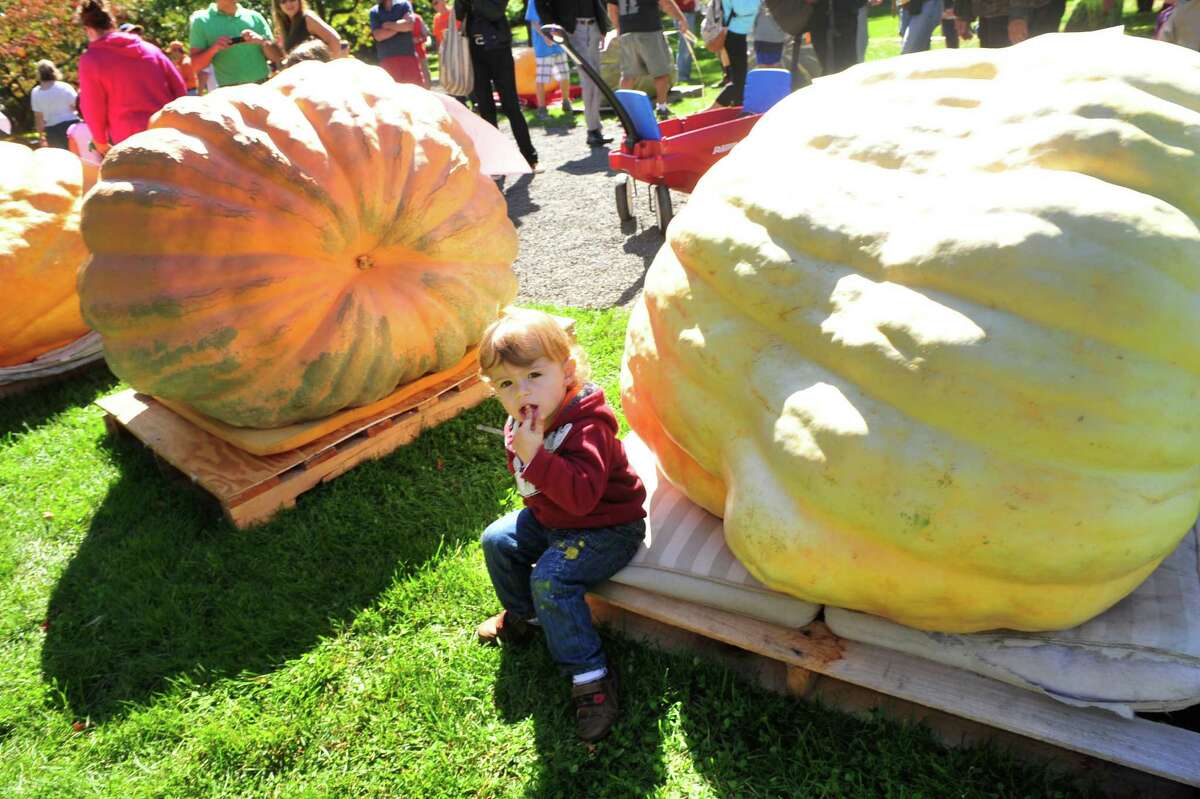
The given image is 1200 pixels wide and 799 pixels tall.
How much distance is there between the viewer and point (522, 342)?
2189 millimetres

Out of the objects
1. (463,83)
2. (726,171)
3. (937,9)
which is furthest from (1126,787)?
(937,9)

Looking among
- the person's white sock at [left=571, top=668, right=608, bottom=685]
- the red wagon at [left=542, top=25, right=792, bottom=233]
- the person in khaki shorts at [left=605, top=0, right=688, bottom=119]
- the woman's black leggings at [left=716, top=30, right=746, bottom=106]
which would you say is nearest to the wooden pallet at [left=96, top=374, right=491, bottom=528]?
the person's white sock at [left=571, top=668, right=608, bottom=685]

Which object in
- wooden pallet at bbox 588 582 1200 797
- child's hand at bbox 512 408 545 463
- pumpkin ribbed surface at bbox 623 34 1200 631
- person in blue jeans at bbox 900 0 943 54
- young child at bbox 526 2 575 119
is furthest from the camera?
young child at bbox 526 2 575 119

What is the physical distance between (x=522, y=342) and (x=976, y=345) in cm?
108

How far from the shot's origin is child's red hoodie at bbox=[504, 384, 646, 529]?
216 cm

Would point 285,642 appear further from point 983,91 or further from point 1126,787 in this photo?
point 983,91

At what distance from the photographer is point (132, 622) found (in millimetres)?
2775

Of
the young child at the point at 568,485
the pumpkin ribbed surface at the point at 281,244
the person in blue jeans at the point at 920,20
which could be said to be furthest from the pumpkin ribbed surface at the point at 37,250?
the person in blue jeans at the point at 920,20

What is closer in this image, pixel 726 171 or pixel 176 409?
pixel 726 171

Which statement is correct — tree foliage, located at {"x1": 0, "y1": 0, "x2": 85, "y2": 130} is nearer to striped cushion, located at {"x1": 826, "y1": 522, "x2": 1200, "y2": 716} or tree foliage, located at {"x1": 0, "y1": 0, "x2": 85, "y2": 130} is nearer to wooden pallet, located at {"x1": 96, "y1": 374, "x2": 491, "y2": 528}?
wooden pallet, located at {"x1": 96, "y1": 374, "x2": 491, "y2": 528}

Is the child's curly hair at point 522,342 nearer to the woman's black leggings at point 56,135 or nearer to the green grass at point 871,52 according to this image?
the green grass at point 871,52

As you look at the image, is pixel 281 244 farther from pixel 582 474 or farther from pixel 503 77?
pixel 503 77

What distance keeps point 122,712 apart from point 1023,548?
2454 millimetres

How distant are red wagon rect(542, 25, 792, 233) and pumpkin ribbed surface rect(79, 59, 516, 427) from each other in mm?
1868
